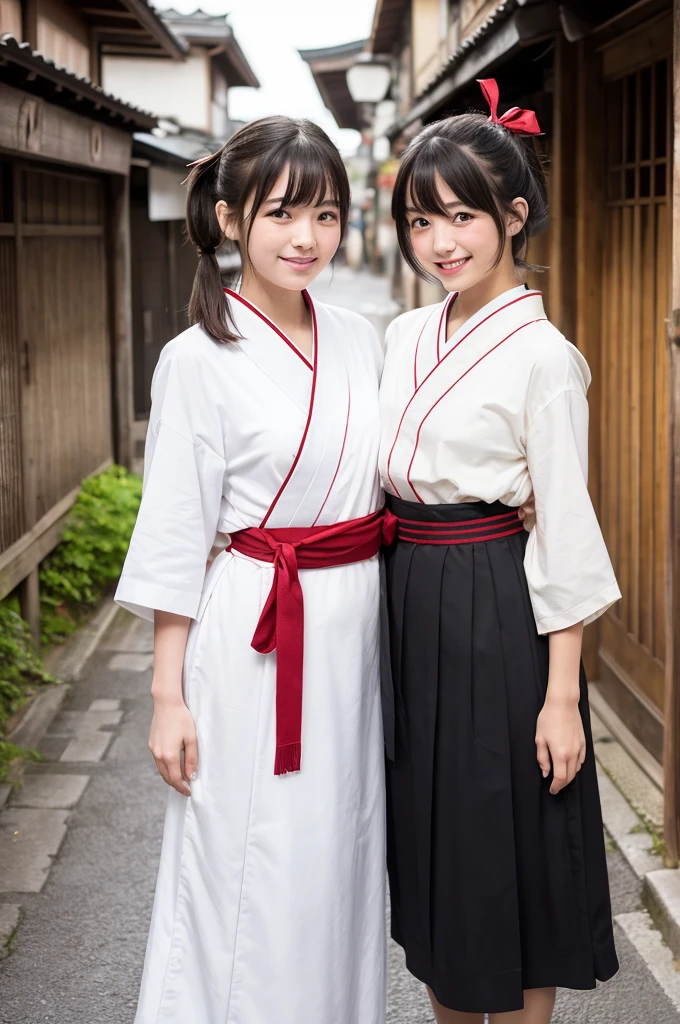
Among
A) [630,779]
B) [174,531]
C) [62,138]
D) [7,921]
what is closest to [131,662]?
[7,921]

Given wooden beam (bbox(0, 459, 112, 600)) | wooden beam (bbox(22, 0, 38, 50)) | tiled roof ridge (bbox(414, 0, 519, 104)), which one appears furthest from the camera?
wooden beam (bbox(22, 0, 38, 50))

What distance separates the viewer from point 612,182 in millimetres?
6031

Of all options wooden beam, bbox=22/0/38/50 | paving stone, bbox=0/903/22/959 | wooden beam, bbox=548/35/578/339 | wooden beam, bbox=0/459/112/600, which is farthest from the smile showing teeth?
wooden beam, bbox=22/0/38/50

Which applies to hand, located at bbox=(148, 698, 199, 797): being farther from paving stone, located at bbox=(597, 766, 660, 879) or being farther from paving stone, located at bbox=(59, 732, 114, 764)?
paving stone, located at bbox=(59, 732, 114, 764)

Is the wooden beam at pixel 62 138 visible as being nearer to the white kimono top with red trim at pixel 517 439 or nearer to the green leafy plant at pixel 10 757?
the green leafy plant at pixel 10 757

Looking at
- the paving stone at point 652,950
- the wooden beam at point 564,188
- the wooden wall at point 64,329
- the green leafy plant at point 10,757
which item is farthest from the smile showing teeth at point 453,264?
the wooden wall at point 64,329

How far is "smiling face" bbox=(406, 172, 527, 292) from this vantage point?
9.09 ft

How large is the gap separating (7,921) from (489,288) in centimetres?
310

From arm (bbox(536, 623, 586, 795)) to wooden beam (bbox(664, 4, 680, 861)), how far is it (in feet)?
4.75

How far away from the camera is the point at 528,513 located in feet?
9.44

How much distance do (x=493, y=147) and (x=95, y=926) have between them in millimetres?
3249

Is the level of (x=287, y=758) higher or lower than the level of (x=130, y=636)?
higher

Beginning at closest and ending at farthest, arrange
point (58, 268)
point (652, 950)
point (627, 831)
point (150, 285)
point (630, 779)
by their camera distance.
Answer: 1. point (652, 950)
2. point (627, 831)
3. point (630, 779)
4. point (58, 268)
5. point (150, 285)

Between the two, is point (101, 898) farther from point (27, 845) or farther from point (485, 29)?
point (485, 29)
